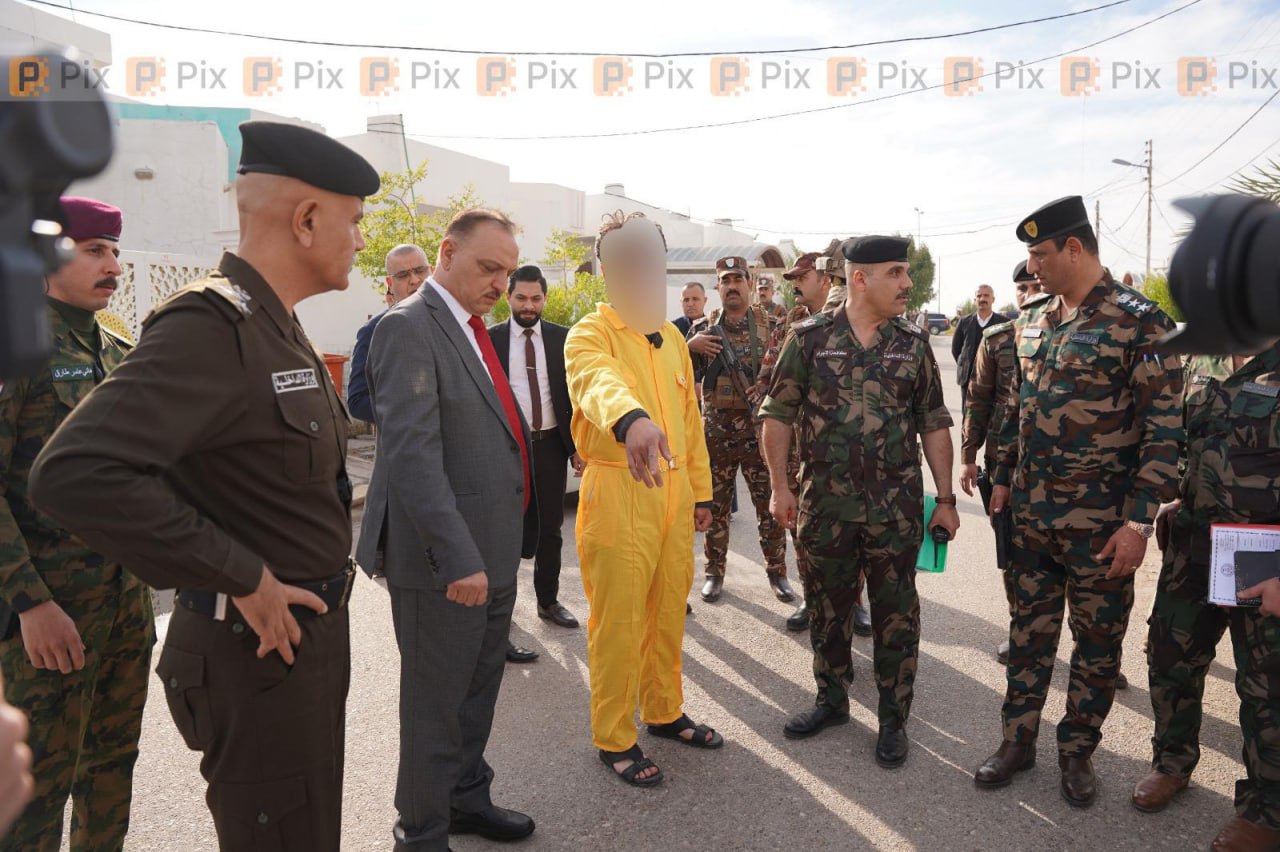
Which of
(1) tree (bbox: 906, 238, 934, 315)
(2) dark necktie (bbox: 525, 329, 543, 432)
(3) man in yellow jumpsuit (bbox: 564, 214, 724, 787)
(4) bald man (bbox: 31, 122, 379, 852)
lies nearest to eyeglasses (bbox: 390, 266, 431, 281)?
(2) dark necktie (bbox: 525, 329, 543, 432)

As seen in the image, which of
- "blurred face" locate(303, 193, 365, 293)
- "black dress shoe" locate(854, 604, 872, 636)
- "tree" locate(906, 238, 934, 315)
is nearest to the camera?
"blurred face" locate(303, 193, 365, 293)

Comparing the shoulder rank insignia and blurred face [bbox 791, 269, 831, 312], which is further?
blurred face [bbox 791, 269, 831, 312]

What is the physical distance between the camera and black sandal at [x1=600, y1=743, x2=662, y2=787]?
322cm

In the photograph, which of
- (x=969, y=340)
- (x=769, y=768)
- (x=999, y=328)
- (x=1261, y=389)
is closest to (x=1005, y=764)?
(x=769, y=768)

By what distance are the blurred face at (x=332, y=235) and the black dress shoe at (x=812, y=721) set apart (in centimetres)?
277

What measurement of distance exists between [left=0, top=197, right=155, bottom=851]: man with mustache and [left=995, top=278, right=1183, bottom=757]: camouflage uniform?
3.23 m

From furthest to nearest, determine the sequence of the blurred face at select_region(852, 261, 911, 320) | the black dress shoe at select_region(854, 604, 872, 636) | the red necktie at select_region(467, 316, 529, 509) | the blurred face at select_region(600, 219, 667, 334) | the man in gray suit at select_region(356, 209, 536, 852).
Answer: the black dress shoe at select_region(854, 604, 872, 636) < the blurred face at select_region(852, 261, 911, 320) < the blurred face at select_region(600, 219, 667, 334) < the red necktie at select_region(467, 316, 529, 509) < the man in gray suit at select_region(356, 209, 536, 852)

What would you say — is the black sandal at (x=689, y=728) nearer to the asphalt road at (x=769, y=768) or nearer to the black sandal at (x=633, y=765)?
the asphalt road at (x=769, y=768)

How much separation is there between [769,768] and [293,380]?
2563mm

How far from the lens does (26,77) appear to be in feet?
2.11

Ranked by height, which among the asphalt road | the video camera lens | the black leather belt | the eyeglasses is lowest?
the asphalt road

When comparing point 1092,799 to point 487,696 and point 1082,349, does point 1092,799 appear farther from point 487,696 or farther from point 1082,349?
point 487,696

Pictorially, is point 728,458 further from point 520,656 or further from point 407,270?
point 407,270

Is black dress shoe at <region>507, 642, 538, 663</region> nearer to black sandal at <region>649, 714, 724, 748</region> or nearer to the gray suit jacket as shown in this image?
black sandal at <region>649, 714, 724, 748</region>
